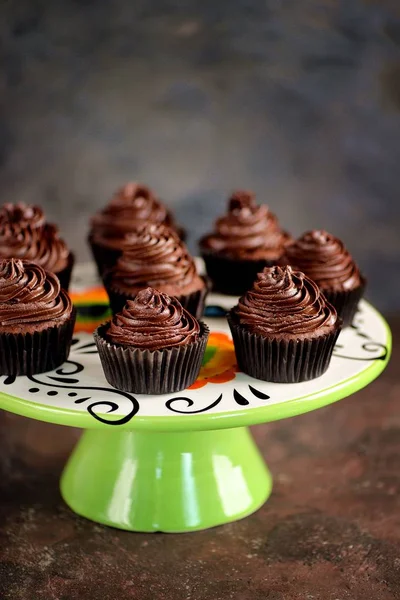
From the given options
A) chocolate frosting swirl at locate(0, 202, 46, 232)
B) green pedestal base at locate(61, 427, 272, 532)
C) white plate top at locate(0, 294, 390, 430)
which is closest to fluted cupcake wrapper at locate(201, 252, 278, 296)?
white plate top at locate(0, 294, 390, 430)

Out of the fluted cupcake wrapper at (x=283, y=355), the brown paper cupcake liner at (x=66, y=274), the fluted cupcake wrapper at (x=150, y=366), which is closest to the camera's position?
the fluted cupcake wrapper at (x=150, y=366)

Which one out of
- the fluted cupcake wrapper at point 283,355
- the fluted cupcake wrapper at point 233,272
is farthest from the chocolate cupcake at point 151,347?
the fluted cupcake wrapper at point 233,272

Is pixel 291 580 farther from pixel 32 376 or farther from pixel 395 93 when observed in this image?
pixel 395 93

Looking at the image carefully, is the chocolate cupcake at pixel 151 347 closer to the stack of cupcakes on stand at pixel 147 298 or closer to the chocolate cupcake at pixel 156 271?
the stack of cupcakes on stand at pixel 147 298

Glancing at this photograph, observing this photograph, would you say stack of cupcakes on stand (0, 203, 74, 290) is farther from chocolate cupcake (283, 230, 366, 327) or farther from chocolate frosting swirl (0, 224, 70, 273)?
chocolate cupcake (283, 230, 366, 327)

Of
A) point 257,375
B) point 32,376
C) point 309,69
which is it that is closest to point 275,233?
point 257,375

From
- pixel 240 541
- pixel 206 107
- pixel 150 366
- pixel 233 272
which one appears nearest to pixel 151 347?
pixel 150 366
